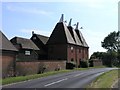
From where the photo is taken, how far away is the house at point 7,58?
36062 mm

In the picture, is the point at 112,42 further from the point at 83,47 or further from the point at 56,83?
the point at 56,83

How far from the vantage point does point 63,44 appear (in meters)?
70.2

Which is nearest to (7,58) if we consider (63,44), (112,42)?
(63,44)

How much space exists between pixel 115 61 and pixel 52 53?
1487 inches

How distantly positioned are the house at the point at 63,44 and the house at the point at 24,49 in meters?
7.45

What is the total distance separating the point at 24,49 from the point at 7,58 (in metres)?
23.9

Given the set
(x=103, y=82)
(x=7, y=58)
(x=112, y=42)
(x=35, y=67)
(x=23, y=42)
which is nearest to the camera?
(x=103, y=82)

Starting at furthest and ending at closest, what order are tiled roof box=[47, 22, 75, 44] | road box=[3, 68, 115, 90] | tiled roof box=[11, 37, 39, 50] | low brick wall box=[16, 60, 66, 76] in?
tiled roof box=[47, 22, 75, 44], tiled roof box=[11, 37, 39, 50], low brick wall box=[16, 60, 66, 76], road box=[3, 68, 115, 90]

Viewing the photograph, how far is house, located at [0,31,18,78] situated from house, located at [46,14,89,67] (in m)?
31.6

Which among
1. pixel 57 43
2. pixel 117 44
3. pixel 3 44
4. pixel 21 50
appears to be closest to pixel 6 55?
pixel 3 44

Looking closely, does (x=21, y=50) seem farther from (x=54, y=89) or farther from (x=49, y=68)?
(x=54, y=89)

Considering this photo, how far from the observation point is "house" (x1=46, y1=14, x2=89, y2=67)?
70.1 metres

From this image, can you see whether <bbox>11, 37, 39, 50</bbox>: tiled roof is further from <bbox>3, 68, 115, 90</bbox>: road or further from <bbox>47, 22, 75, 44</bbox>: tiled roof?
<bbox>3, 68, 115, 90</bbox>: road

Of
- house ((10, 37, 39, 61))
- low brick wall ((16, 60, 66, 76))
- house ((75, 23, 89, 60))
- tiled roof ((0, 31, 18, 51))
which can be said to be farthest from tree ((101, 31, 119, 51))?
tiled roof ((0, 31, 18, 51))
